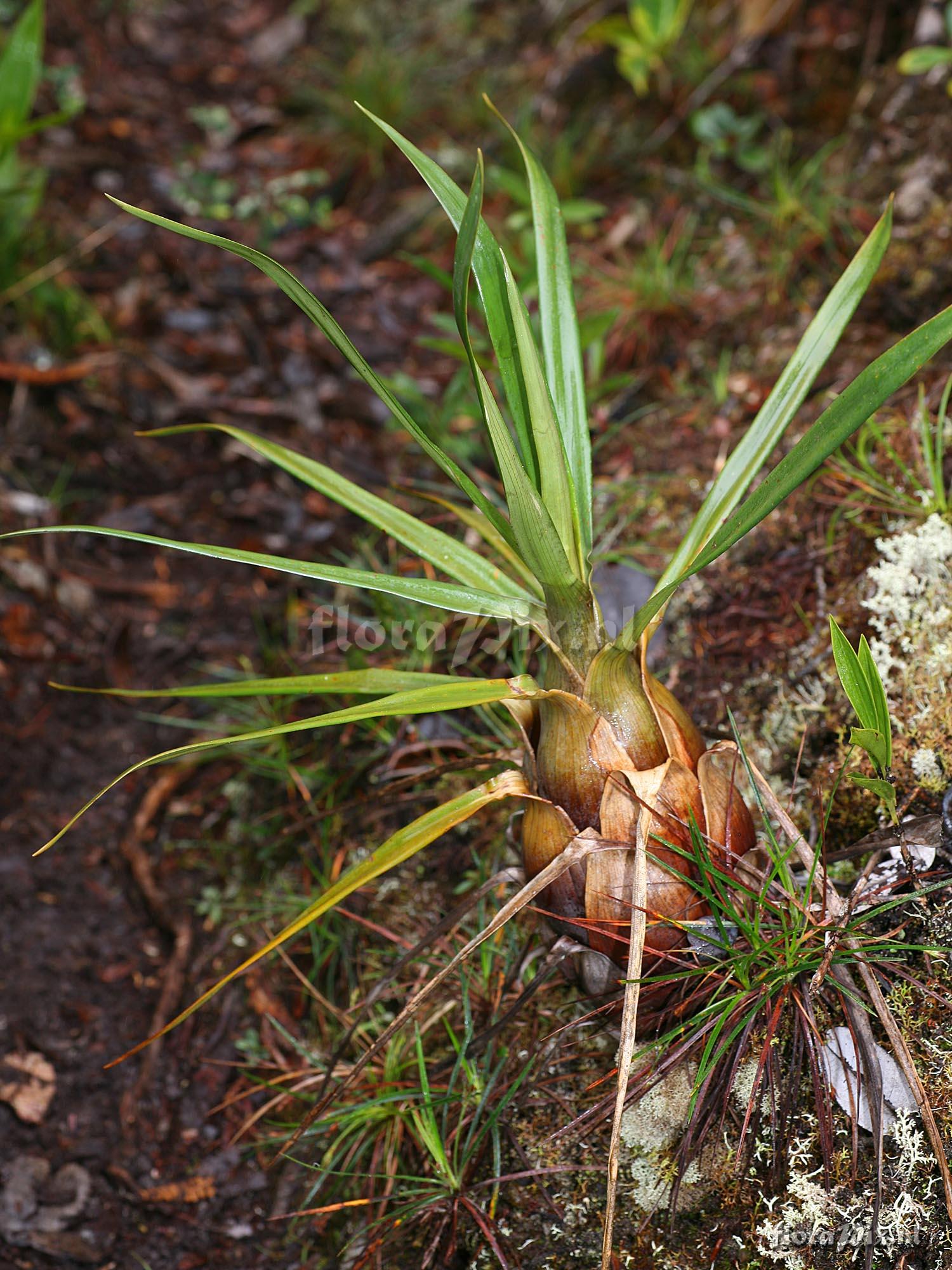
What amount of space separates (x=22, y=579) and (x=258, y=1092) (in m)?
1.45

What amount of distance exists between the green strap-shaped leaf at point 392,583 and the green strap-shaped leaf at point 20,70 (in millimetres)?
2052

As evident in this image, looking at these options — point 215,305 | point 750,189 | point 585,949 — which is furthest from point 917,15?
point 585,949

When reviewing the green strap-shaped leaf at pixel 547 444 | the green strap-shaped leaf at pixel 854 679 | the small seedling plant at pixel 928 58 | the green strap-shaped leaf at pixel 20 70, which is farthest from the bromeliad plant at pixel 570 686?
the green strap-shaped leaf at pixel 20 70

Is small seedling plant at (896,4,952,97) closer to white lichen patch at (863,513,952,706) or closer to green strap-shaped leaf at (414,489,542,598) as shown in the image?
white lichen patch at (863,513,952,706)

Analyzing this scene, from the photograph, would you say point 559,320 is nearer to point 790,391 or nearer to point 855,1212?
point 790,391

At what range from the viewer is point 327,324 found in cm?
116

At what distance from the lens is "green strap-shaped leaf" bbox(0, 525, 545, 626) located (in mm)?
1184

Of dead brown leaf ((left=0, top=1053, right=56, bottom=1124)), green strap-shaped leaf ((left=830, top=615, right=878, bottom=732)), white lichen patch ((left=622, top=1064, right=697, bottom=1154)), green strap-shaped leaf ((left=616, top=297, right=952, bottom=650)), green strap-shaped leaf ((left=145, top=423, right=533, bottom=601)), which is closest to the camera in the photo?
green strap-shaped leaf ((left=616, top=297, right=952, bottom=650))

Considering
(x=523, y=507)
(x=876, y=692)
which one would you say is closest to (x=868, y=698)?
(x=876, y=692)

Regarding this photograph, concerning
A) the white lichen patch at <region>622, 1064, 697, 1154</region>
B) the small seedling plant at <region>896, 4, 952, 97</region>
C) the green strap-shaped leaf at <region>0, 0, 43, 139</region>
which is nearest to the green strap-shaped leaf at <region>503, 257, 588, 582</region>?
the white lichen patch at <region>622, 1064, 697, 1154</region>

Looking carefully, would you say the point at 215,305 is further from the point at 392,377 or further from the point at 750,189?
the point at 750,189

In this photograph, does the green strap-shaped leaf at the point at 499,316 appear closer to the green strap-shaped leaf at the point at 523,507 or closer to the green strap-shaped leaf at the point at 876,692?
the green strap-shaped leaf at the point at 523,507

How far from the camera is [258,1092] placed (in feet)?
5.72

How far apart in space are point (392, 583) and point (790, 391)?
64cm
